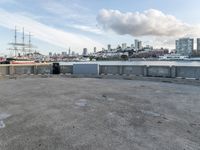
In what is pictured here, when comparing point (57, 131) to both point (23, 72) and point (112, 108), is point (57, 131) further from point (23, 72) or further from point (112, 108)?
point (23, 72)

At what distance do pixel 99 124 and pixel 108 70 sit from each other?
20.2m

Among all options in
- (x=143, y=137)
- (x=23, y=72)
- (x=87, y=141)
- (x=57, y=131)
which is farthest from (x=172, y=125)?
(x=23, y=72)

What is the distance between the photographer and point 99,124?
7.24m

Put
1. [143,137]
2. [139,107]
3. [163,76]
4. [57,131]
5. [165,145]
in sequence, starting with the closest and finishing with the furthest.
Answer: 1. [165,145]
2. [143,137]
3. [57,131]
4. [139,107]
5. [163,76]

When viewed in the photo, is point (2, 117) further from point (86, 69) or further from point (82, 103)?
point (86, 69)

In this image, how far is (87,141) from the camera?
18.8ft

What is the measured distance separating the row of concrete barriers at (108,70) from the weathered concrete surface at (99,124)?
35.5ft

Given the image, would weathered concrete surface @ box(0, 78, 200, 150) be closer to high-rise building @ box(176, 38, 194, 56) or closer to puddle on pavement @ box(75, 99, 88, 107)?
puddle on pavement @ box(75, 99, 88, 107)

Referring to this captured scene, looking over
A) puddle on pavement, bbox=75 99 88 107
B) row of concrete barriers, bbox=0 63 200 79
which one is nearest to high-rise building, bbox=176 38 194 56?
row of concrete barriers, bbox=0 63 200 79

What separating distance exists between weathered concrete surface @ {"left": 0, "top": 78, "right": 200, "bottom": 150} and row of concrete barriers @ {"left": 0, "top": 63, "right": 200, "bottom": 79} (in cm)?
1082

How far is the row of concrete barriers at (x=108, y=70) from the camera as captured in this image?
2160cm

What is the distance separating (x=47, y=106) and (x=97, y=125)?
3.46m

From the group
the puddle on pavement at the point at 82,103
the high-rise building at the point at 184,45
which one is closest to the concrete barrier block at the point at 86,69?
the puddle on pavement at the point at 82,103

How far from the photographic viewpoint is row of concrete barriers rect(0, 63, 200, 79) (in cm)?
2160
